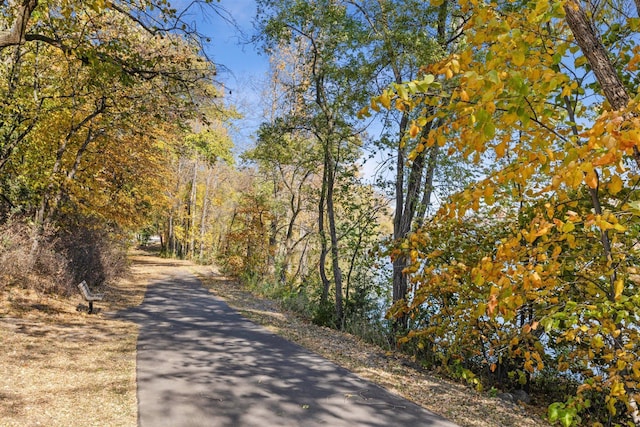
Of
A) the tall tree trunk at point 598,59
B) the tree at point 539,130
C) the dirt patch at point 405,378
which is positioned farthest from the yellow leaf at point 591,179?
the dirt patch at point 405,378

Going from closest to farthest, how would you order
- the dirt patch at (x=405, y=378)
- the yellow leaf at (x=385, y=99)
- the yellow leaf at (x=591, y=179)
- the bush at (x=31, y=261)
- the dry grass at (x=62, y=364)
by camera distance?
1. the yellow leaf at (x=591, y=179)
2. the yellow leaf at (x=385, y=99)
3. the dry grass at (x=62, y=364)
4. the dirt patch at (x=405, y=378)
5. the bush at (x=31, y=261)

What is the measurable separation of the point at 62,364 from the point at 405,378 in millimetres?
4934

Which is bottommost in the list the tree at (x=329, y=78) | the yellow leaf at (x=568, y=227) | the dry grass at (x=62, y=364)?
the dry grass at (x=62, y=364)

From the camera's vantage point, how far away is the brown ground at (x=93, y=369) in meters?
4.32

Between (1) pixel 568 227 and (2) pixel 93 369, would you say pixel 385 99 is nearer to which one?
(1) pixel 568 227

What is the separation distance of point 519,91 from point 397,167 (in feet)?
24.9

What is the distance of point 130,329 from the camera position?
830 cm

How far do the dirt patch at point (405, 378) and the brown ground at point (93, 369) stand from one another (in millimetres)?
16

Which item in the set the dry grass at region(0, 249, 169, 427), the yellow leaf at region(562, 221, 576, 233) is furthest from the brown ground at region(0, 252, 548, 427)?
the yellow leaf at region(562, 221, 576, 233)

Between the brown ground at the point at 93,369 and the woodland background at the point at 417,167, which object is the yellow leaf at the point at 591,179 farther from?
the brown ground at the point at 93,369

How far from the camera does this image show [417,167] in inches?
352

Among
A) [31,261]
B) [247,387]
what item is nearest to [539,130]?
[247,387]

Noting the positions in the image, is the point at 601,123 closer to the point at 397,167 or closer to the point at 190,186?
the point at 397,167

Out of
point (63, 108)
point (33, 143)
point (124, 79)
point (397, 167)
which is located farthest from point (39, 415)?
point (33, 143)
